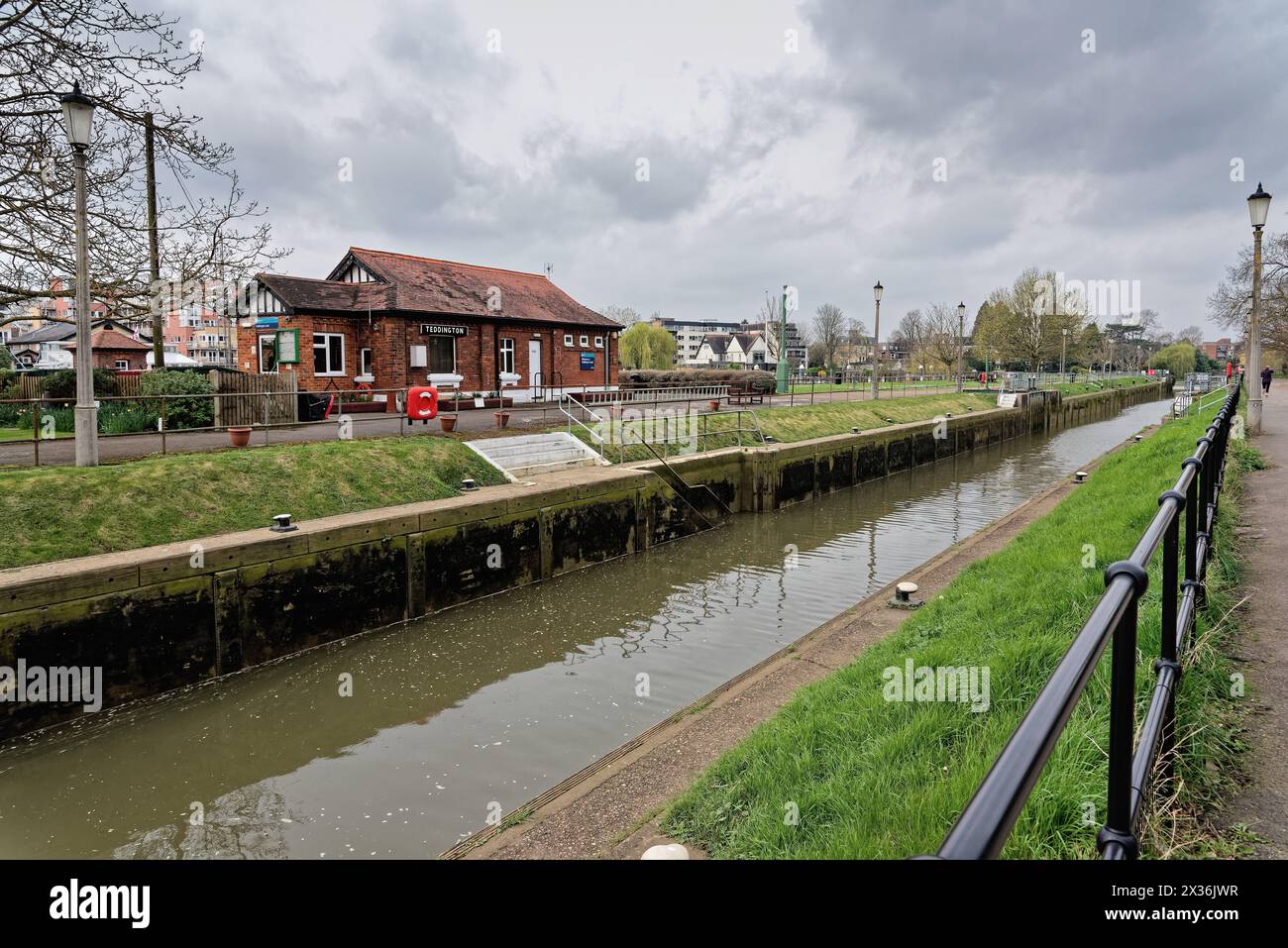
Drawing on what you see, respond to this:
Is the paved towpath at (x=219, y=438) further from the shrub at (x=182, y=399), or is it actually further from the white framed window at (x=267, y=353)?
the white framed window at (x=267, y=353)

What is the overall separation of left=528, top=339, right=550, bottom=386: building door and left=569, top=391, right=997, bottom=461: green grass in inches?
324

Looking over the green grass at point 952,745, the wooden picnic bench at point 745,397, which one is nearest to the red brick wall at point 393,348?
the wooden picnic bench at point 745,397

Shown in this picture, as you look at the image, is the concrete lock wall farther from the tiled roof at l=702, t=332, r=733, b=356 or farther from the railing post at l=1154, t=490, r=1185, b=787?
the tiled roof at l=702, t=332, r=733, b=356

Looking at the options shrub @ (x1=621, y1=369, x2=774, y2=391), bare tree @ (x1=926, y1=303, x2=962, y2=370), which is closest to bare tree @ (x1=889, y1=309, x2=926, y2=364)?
bare tree @ (x1=926, y1=303, x2=962, y2=370)

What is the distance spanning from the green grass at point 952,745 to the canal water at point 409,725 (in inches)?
93.1

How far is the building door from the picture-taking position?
30.4 metres

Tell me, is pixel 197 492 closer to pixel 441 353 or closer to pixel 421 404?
pixel 421 404

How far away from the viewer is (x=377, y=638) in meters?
10.7

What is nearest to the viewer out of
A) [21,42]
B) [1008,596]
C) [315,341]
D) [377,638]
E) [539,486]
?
[1008,596]

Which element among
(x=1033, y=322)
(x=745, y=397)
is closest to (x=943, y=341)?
(x=1033, y=322)

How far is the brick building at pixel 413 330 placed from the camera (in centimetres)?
2519

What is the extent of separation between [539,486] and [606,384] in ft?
66.9
